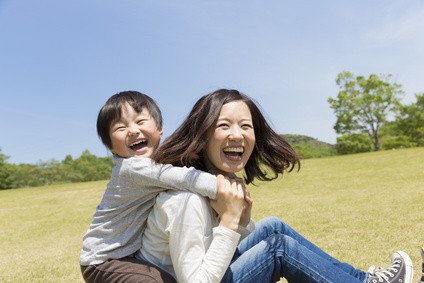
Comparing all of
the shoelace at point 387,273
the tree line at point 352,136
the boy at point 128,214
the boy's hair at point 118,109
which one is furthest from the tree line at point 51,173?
the shoelace at point 387,273

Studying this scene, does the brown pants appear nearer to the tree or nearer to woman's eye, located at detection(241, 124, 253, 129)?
woman's eye, located at detection(241, 124, 253, 129)

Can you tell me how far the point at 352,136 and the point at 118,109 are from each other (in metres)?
40.5

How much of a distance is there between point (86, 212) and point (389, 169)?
10.6m

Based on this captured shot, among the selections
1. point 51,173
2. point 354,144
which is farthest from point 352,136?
point 51,173

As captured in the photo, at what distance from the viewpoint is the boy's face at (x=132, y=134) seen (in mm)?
2619

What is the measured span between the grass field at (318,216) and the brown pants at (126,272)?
9.02 ft

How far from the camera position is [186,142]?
7.32 ft

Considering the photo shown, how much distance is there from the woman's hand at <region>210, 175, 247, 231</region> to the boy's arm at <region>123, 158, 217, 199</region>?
0.04m

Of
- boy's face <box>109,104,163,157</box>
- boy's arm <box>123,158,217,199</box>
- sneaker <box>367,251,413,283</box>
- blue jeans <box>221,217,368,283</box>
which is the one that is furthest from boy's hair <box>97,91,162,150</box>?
sneaker <box>367,251,413,283</box>

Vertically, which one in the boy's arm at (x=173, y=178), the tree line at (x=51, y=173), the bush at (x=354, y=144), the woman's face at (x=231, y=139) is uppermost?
the bush at (x=354, y=144)

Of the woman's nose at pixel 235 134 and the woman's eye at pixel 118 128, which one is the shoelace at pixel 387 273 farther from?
the woman's eye at pixel 118 128

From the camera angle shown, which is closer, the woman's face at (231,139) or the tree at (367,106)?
the woman's face at (231,139)

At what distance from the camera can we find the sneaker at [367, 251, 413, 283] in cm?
Result: 228

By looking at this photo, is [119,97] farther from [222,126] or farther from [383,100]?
A: [383,100]
